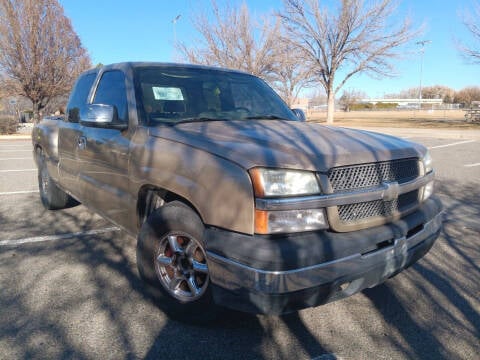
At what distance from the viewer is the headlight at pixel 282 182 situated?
220 centimetres

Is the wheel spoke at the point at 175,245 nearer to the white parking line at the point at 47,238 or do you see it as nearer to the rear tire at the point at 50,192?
the white parking line at the point at 47,238

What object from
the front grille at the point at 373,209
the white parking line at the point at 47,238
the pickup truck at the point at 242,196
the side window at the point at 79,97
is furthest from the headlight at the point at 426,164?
the white parking line at the point at 47,238

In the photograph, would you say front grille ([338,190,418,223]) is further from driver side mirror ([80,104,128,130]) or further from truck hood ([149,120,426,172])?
driver side mirror ([80,104,128,130])

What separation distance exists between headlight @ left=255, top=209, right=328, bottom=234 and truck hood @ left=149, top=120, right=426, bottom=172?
0.26m

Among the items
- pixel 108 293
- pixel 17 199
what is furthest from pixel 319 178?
pixel 17 199

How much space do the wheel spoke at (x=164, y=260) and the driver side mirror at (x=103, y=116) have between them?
3.68 feet

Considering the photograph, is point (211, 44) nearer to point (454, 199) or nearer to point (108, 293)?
point (454, 199)

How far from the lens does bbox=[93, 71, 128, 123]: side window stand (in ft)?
11.2

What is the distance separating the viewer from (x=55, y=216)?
547 cm

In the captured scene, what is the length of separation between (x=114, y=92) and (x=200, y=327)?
2.26m

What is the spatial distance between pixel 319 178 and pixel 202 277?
1018 mm

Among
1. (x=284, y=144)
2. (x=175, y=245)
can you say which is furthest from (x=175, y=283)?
(x=284, y=144)

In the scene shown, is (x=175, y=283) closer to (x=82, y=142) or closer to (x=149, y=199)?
(x=149, y=199)

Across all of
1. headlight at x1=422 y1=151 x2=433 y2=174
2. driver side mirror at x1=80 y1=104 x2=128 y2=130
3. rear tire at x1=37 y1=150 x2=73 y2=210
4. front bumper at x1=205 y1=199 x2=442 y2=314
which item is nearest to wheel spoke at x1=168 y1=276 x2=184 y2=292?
front bumper at x1=205 y1=199 x2=442 y2=314
